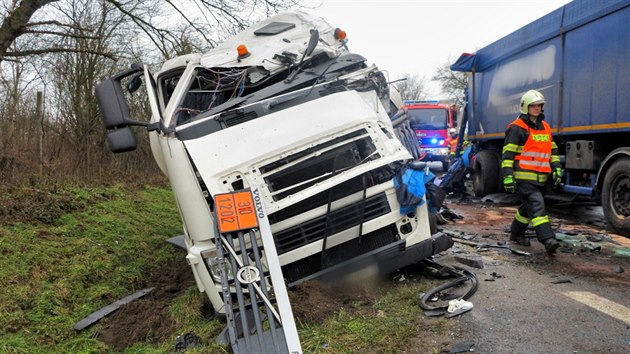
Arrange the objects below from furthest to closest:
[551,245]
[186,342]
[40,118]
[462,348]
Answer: [40,118], [551,245], [186,342], [462,348]

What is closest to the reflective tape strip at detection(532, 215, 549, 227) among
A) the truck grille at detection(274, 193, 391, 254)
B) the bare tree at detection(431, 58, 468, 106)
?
the truck grille at detection(274, 193, 391, 254)

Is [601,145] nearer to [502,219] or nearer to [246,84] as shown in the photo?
[502,219]

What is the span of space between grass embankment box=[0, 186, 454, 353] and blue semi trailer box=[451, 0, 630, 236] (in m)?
3.95

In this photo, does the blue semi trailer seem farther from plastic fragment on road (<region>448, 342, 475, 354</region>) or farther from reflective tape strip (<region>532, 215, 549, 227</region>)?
plastic fragment on road (<region>448, 342, 475, 354</region>)

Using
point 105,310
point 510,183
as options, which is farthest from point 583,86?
point 105,310

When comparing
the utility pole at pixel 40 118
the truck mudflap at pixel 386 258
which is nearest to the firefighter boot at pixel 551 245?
the truck mudflap at pixel 386 258

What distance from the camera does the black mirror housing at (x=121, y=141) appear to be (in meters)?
3.90

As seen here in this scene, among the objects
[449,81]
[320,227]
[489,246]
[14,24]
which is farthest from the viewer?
[449,81]

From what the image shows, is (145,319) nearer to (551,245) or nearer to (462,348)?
(462,348)

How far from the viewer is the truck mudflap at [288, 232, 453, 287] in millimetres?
3320

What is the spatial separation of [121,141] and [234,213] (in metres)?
1.54

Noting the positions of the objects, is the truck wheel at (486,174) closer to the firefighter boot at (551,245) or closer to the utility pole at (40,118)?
the firefighter boot at (551,245)

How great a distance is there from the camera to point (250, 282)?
2.83 metres

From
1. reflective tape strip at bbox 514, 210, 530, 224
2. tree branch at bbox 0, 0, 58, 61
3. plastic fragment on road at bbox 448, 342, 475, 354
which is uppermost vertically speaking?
tree branch at bbox 0, 0, 58, 61
